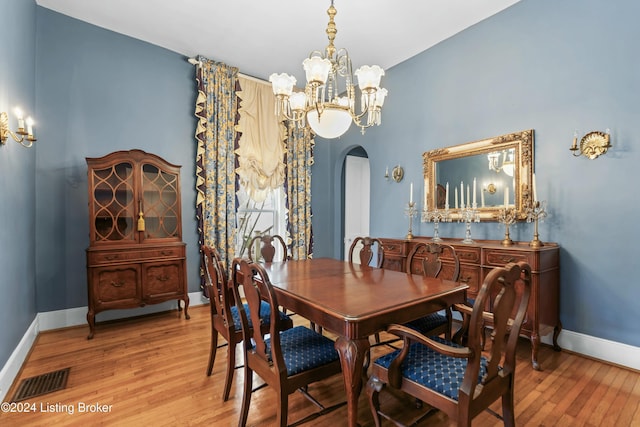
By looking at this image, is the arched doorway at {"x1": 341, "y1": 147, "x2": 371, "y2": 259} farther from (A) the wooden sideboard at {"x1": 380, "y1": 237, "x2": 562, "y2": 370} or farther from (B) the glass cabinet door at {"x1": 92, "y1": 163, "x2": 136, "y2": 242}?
A: (B) the glass cabinet door at {"x1": 92, "y1": 163, "x2": 136, "y2": 242}

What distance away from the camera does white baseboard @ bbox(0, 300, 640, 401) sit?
2.24 m

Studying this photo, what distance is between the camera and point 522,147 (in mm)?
3029

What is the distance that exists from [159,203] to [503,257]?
12.1ft

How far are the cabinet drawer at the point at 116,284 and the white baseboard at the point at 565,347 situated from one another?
2.00 ft

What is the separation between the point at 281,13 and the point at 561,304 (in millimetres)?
4025

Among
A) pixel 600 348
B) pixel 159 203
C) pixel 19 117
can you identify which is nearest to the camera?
pixel 19 117

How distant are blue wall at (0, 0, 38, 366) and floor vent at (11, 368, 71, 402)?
9.7 inches

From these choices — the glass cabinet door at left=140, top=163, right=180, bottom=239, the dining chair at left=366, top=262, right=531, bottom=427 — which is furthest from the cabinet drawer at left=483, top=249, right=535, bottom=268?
the glass cabinet door at left=140, top=163, right=180, bottom=239

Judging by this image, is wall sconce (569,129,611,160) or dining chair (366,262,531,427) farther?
wall sconce (569,129,611,160)

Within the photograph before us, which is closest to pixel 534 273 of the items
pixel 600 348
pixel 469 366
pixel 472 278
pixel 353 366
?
pixel 472 278

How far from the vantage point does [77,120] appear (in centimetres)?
344

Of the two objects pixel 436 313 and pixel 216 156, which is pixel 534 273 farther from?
pixel 216 156

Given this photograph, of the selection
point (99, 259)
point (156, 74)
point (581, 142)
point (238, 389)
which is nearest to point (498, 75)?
point (581, 142)

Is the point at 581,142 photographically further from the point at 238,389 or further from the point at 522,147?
the point at 238,389
